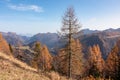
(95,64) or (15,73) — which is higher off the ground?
(15,73)

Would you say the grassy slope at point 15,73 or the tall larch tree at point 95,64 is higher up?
the grassy slope at point 15,73

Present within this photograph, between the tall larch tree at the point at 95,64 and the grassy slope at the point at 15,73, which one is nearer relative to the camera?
the grassy slope at the point at 15,73

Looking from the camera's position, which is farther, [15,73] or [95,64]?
[95,64]

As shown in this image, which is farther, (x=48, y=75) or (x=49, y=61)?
(x=49, y=61)

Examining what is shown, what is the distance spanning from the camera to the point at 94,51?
76.3m

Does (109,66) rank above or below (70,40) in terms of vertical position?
below

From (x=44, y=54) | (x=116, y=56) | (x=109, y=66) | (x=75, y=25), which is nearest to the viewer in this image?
(x=75, y=25)

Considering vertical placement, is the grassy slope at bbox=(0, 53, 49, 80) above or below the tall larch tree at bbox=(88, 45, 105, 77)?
above

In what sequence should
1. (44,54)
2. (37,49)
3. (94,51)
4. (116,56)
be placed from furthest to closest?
(44,54) < (94,51) < (37,49) < (116,56)

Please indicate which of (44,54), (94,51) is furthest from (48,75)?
(44,54)

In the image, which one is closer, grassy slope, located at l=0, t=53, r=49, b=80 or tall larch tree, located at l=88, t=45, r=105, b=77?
grassy slope, located at l=0, t=53, r=49, b=80

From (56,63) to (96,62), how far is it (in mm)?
20044

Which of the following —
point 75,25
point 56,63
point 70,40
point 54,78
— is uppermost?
point 75,25

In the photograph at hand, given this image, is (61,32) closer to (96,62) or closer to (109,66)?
(109,66)
